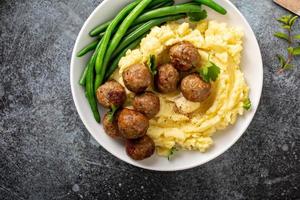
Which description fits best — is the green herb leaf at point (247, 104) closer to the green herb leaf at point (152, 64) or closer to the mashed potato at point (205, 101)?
the mashed potato at point (205, 101)

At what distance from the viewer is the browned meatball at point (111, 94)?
3221 mm

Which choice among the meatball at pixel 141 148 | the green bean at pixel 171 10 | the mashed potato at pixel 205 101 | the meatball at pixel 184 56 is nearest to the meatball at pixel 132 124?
the meatball at pixel 141 148

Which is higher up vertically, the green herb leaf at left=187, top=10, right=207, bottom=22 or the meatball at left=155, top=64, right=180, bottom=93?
the green herb leaf at left=187, top=10, right=207, bottom=22

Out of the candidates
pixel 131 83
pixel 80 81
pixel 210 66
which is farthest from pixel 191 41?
pixel 80 81

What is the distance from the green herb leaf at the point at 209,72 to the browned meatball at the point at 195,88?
4cm

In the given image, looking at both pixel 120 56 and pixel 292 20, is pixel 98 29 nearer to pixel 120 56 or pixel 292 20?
pixel 120 56

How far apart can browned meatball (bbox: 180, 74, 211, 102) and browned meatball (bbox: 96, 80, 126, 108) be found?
1.51 ft

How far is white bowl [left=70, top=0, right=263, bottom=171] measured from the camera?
340 centimetres

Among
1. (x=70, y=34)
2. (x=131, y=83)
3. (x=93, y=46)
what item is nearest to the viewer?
(x=131, y=83)

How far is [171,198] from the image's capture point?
405 centimetres

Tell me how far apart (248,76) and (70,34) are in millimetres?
1593

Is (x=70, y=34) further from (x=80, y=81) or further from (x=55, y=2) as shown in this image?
(x=80, y=81)

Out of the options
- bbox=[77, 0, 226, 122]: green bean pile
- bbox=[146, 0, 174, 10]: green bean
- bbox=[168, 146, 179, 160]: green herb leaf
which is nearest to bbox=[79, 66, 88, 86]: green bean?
bbox=[77, 0, 226, 122]: green bean pile

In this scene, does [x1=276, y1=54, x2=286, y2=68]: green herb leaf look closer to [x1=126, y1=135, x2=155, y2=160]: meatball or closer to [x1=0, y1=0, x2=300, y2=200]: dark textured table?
[x1=0, y1=0, x2=300, y2=200]: dark textured table
